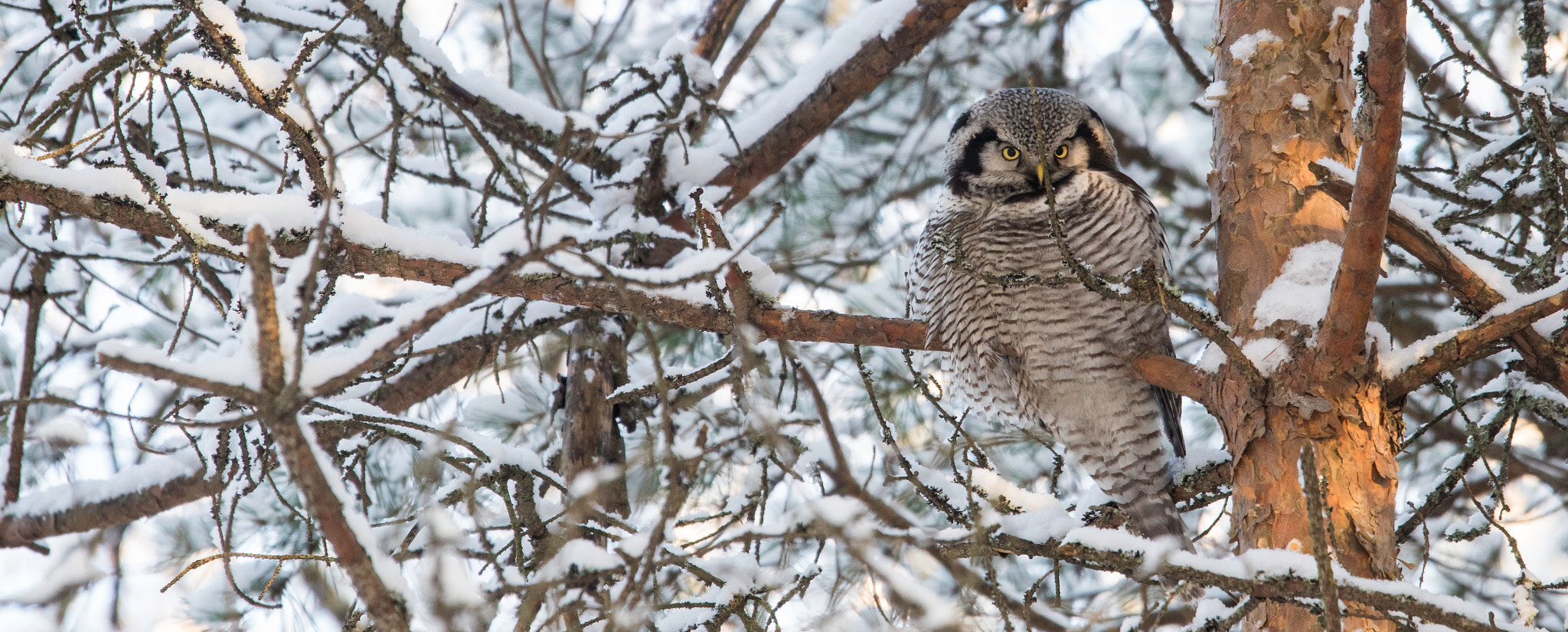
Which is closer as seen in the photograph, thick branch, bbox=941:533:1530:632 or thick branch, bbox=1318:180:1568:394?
thick branch, bbox=941:533:1530:632

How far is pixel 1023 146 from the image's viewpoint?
3.11 m

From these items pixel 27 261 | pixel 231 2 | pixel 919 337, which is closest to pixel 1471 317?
pixel 919 337

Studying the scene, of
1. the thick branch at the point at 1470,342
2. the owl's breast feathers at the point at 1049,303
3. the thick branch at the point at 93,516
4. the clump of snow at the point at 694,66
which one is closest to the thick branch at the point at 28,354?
the thick branch at the point at 93,516

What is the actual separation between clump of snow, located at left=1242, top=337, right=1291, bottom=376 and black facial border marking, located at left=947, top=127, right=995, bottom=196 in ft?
4.44

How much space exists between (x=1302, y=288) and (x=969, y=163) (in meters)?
1.39

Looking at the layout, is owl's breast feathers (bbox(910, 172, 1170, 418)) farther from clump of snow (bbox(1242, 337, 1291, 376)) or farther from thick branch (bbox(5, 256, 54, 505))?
thick branch (bbox(5, 256, 54, 505))

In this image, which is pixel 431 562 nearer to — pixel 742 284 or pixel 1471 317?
pixel 742 284

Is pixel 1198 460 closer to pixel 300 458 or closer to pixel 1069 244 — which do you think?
pixel 1069 244

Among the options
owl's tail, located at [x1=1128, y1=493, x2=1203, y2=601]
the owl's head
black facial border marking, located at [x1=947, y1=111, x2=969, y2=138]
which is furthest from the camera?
black facial border marking, located at [x1=947, y1=111, x2=969, y2=138]

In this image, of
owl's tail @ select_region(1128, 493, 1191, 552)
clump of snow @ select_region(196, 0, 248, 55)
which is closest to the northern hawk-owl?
owl's tail @ select_region(1128, 493, 1191, 552)

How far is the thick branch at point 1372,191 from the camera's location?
157 cm

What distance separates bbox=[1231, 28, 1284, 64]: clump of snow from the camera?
2305 millimetres

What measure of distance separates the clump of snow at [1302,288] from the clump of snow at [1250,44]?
473 mm

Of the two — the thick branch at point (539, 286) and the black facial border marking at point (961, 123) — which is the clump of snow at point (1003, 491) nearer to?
the thick branch at point (539, 286)
